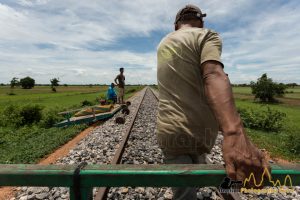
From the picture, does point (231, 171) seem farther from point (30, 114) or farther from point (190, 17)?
point (30, 114)

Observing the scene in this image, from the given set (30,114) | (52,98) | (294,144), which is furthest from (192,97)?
(52,98)

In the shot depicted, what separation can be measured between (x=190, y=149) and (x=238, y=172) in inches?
23.8

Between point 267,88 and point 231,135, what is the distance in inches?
1423

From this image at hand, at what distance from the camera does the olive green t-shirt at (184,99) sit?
1.63 m

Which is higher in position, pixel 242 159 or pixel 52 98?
pixel 242 159

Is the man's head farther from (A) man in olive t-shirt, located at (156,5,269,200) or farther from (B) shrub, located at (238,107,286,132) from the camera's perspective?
(B) shrub, located at (238,107,286,132)

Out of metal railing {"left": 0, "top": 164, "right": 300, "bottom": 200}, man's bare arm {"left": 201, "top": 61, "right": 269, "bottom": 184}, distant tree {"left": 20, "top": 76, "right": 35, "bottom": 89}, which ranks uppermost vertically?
distant tree {"left": 20, "top": 76, "right": 35, "bottom": 89}

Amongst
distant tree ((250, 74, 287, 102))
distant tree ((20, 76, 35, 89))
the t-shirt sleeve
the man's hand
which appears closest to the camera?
the man's hand

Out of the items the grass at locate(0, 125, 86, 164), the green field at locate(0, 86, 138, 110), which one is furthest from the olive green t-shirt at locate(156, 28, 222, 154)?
the green field at locate(0, 86, 138, 110)

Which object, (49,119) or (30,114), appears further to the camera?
(30,114)

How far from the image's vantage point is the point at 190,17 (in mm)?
1865

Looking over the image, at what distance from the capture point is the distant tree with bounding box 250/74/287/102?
110 feet

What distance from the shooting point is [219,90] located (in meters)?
1.30

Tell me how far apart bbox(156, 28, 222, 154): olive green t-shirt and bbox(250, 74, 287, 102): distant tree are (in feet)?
116
